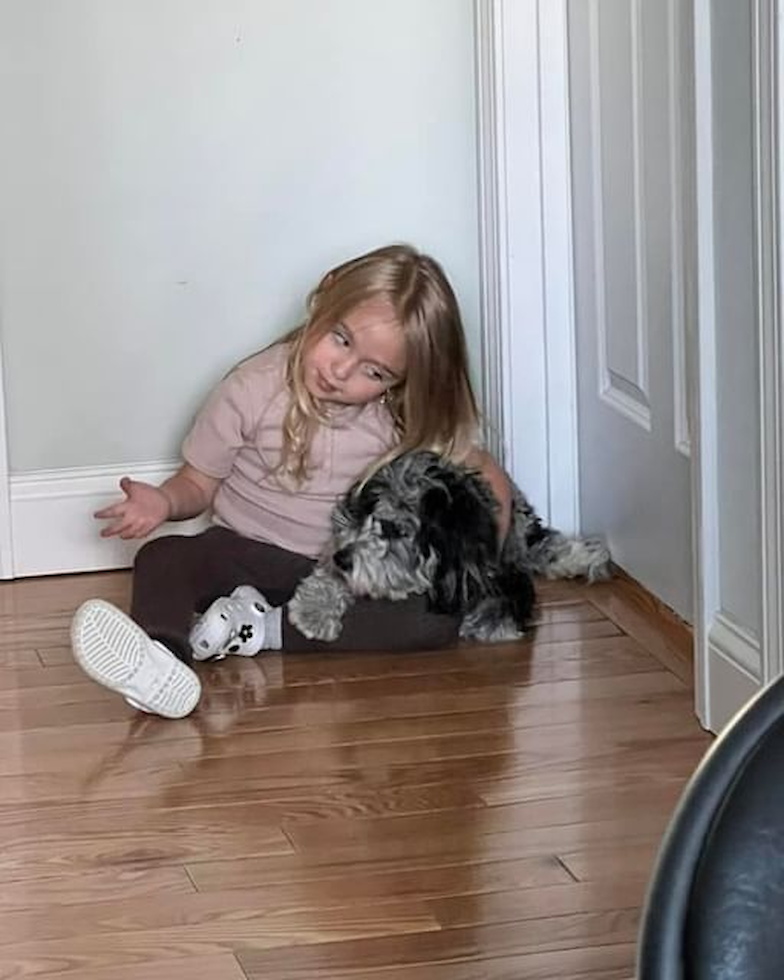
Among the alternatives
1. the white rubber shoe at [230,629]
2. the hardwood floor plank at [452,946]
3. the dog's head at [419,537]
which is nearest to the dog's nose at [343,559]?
the dog's head at [419,537]

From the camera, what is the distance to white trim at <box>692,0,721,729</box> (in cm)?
199

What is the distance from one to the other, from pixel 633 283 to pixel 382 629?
1.91ft

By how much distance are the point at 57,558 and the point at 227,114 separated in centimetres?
71

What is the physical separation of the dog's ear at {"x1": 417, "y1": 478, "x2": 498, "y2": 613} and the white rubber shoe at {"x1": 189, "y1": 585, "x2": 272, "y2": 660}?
23 centimetres

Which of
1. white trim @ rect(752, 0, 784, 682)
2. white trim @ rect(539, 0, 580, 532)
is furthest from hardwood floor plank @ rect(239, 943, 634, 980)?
white trim @ rect(539, 0, 580, 532)

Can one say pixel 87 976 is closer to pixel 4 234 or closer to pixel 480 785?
pixel 480 785

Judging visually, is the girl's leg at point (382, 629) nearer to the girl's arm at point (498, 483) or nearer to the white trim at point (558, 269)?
the girl's arm at point (498, 483)

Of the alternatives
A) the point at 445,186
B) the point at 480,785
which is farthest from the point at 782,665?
the point at 445,186

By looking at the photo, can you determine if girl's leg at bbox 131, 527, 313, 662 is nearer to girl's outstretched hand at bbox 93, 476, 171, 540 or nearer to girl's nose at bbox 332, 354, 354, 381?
girl's outstretched hand at bbox 93, 476, 171, 540

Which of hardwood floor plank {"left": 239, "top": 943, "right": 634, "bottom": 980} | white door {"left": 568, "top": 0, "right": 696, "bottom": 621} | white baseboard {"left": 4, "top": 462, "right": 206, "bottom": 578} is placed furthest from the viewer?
white baseboard {"left": 4, "top": 462, "right": 206, "bottom": 578}

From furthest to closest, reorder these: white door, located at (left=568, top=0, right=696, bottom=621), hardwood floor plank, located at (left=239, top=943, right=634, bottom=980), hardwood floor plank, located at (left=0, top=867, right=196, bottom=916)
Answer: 1. white door, located at (left=568, top=0, right=696, bottom=621)
2. hardwood floor plank, located at (left=0, top=867, right=196, bottom=916)
3. hardwood floor plank, located at (left=239, top=943, right=634, bottom=980)

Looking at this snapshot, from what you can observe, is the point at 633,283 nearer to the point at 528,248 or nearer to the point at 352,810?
the point at 528,248

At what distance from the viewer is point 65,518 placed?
9.38 feet

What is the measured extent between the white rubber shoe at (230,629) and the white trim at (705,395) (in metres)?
0.61
